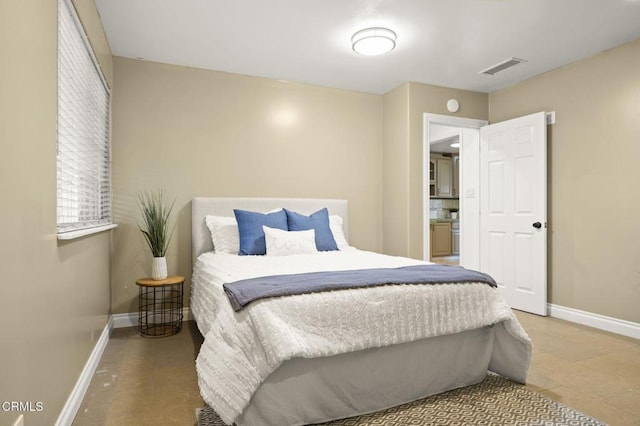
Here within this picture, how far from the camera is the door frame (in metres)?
4.48

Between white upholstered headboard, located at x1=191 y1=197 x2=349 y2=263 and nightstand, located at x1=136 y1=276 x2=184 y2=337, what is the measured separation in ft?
1.35

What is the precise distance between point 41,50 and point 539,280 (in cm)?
443

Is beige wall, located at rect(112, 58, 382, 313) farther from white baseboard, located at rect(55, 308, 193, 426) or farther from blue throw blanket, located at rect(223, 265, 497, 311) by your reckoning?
blue throw blanket, located at rect(223, 265, 497, 311)

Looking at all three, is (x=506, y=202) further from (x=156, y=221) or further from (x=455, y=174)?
(x=455, y=174)

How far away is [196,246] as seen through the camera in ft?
12.6

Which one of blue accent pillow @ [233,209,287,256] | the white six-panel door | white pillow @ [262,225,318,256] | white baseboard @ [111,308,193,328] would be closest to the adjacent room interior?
white baseboard @ [111,308,193,328]

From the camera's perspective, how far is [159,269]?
348cm

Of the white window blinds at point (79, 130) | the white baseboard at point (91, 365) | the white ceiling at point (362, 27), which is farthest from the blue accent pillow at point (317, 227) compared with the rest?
the white window blinds at point (79, 130)

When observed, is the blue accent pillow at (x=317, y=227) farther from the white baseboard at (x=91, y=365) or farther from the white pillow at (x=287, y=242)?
the white baseboard at (x=91, y=365)

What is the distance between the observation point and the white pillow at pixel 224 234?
369 cm

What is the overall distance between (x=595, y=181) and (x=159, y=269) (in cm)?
411

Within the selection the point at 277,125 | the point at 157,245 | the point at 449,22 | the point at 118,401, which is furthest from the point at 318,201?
the point at 118,401

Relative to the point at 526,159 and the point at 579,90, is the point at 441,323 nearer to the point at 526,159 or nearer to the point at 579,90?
the point at 526,159

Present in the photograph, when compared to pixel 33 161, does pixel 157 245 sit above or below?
below
